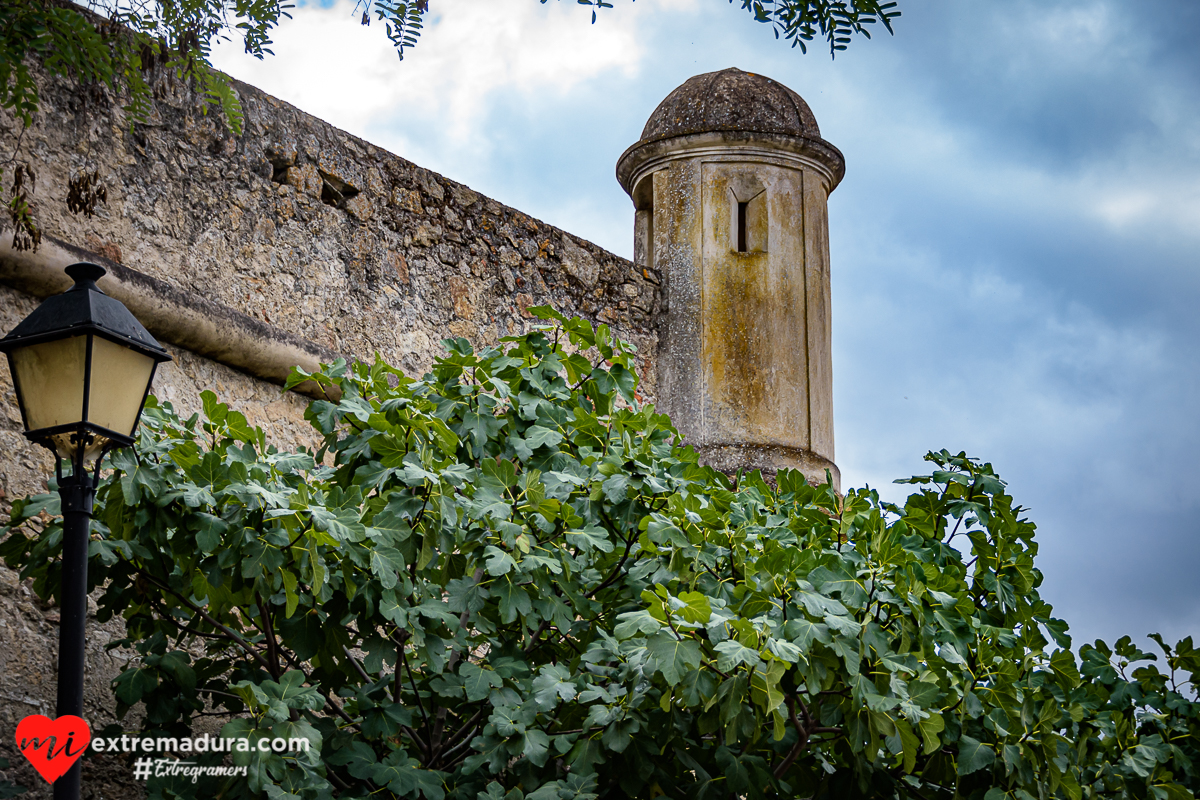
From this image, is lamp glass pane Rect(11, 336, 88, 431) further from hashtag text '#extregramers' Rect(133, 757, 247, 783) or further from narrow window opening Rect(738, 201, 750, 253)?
narrow window opening Rect(738, 201, 750, 253)

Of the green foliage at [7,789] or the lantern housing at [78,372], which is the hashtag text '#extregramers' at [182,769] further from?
the lantern housing at [78,372]

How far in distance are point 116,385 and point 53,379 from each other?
13cm

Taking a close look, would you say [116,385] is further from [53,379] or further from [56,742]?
[56,742]

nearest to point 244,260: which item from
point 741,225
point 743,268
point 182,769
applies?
point 182,769

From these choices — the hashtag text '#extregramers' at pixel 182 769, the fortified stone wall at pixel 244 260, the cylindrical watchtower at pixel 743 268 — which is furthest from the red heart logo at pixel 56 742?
the cylindrical watchtower at pixel 743 268

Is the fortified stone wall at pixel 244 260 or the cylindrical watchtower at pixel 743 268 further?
the cylindrical watchtower at pixel 743 268

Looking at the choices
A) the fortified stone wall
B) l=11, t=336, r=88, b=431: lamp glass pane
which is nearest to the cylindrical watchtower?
the fortified stone wall

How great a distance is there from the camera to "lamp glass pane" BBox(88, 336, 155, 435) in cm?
275

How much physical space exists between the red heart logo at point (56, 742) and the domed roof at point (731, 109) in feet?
15.9

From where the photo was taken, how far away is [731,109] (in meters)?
7.00

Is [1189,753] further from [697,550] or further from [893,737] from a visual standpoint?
[697,550]

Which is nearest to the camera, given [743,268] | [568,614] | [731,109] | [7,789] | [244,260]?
[7,789]

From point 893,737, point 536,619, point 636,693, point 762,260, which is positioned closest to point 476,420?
point 536,619

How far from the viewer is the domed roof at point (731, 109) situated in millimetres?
6977
